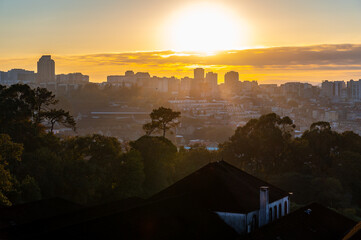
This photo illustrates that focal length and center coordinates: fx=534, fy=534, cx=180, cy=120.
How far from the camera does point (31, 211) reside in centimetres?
2352

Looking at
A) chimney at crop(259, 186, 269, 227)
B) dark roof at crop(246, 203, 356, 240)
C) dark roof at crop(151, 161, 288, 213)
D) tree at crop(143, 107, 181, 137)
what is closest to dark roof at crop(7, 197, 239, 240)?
dark roof at crop(151, 161, 288, 213)

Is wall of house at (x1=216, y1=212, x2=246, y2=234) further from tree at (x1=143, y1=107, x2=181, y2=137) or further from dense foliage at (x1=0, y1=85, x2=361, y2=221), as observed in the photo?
tree at (x1=143, y1=107, x2=181, y2=137)

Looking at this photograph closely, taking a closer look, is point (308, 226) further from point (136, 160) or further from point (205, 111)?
point (205, 111)

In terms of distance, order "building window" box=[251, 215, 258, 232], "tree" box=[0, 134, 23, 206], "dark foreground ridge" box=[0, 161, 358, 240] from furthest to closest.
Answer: "tree" box=[0, 134, 23, 206]
"building window" box=[251, 215, 258, 232]
"dark foreground ridge" box=[0, 161, 358, 240]

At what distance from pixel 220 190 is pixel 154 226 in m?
6.02

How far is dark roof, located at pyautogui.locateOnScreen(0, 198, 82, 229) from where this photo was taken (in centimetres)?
2183

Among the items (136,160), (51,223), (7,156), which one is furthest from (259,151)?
(51,223)

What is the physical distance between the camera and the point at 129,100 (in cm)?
17388

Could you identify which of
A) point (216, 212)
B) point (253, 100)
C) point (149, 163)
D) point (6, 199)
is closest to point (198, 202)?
point (216, 212)

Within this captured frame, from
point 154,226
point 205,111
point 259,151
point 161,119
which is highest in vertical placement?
point 161,119

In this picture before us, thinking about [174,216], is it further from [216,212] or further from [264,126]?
[264,126]

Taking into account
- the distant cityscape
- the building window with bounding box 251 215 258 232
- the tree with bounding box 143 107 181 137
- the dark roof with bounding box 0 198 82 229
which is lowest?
the distant cityscape

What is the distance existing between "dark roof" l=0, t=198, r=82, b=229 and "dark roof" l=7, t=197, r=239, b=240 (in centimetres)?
487

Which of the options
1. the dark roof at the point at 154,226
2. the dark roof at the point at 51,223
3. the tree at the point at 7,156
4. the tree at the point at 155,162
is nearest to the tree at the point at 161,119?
the tree at the point at 155,162
